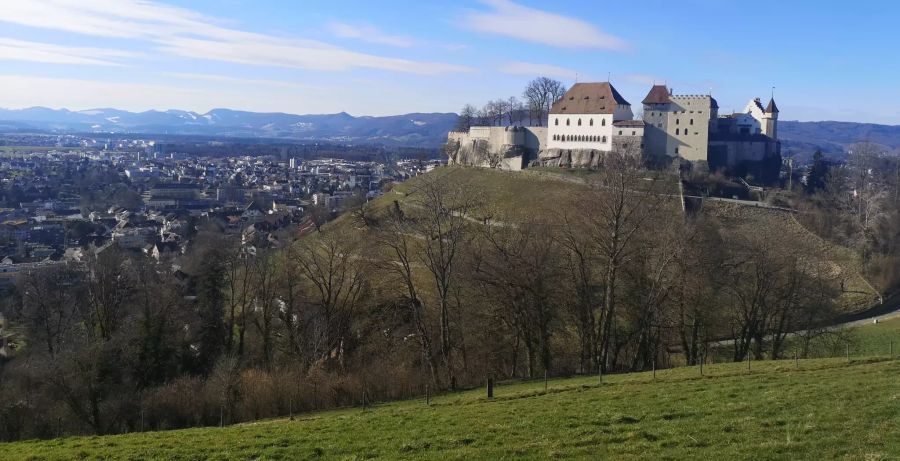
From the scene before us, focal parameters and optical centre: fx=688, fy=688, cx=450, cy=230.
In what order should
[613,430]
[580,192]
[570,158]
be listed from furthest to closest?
1. [570,158]
2. [580,192]
3. [613,430]

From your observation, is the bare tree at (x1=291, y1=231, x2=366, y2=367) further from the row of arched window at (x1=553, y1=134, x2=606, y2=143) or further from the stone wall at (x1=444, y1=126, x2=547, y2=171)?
the stone wall at (x1=444, y1=126, x2=547, y2=171)

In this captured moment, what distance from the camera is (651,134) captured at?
169 feet

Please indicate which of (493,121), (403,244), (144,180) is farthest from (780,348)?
(144,180)

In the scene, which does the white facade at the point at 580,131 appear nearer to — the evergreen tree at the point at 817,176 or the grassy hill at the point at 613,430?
the evergreen tree at the point at 817,176

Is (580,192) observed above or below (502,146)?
below

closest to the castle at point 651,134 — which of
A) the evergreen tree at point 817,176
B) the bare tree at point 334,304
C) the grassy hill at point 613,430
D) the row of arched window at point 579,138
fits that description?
the row of arched window at point 579,138

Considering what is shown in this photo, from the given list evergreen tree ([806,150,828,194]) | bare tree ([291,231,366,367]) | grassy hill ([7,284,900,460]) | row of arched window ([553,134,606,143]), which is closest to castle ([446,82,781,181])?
row of arched window ([553,134,606,143])

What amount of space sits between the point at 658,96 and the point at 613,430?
4617 cm

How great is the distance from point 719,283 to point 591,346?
5258 mm

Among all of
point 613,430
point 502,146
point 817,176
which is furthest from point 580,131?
point 613,430

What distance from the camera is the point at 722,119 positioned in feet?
180

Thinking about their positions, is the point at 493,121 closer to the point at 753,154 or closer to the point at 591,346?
the point at 753,154

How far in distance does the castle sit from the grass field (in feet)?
125

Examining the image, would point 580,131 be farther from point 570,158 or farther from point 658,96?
point 658,96
